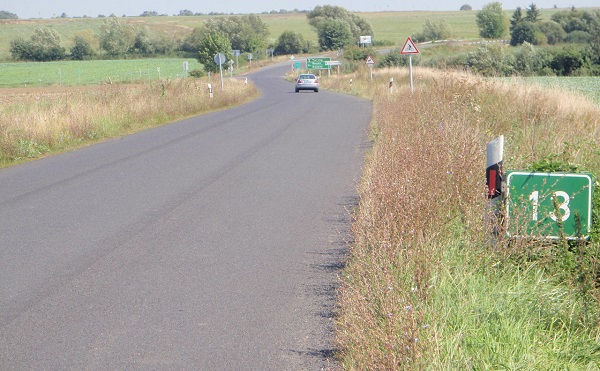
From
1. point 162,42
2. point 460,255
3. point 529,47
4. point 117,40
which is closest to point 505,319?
point 460,255

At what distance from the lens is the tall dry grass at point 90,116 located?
1638 centimetres

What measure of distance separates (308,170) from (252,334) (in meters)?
8.04

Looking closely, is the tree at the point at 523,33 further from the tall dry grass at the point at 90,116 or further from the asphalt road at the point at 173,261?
the asphalt road at the point at 173,261

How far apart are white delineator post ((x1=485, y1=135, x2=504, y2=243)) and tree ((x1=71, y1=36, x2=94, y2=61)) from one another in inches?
4420

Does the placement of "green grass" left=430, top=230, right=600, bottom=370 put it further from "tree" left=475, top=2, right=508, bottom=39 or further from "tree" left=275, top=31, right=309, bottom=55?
"tree" left=275, top=31, right=309, bottom=55

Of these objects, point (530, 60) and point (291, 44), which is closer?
point (530, 60)

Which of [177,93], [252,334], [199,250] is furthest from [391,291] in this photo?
[177,93]

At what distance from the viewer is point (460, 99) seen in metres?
16.0

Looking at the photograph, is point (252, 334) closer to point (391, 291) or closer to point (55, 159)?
point (391, 291)

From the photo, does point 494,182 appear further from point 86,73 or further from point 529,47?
point 86,73

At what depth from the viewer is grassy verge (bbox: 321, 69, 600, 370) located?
4.18m

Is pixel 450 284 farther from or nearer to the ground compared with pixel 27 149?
farther from the ground

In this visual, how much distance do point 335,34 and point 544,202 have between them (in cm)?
11382

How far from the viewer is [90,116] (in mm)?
20484
